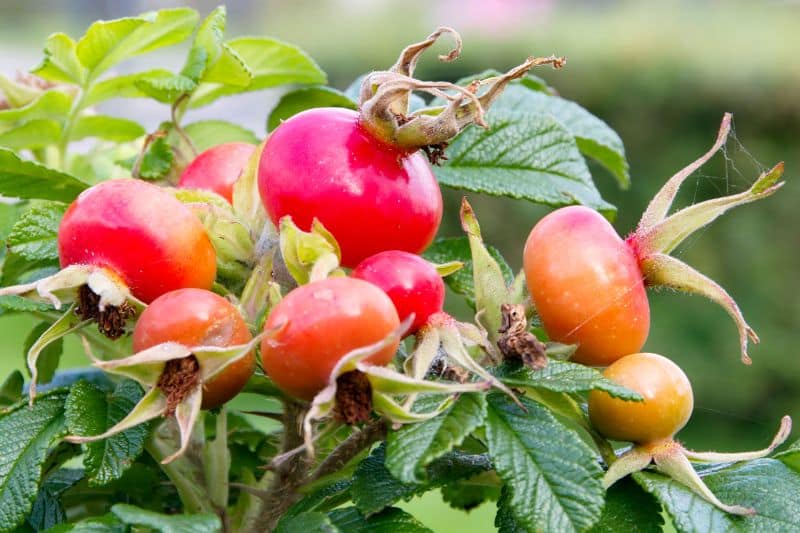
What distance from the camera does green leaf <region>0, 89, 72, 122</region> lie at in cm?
138

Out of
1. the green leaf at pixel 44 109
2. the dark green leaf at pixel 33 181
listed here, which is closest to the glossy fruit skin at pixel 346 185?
the dark green leaf at pixel 33 181

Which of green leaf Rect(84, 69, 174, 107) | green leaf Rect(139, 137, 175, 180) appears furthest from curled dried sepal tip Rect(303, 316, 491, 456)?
green leaf Rect(84, 69, 174, 107)

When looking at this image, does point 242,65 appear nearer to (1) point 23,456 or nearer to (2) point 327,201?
(2) point 327,201

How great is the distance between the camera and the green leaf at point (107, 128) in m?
1.53

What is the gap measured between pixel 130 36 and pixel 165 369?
0.68m

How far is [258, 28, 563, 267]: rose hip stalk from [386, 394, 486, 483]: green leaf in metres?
0.18

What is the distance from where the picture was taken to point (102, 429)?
992mm

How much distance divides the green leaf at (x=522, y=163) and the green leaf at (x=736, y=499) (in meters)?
0.44

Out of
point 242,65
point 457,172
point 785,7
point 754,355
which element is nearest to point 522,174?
point 457,172

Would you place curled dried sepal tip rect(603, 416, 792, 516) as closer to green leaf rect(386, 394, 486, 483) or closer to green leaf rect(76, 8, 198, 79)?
green leaf rect(386, 394, 486, 483)

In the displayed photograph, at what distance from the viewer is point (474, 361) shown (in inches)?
36.1

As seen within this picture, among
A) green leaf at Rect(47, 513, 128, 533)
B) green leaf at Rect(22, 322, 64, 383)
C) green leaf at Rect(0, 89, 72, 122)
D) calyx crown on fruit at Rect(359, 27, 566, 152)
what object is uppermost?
calyx crown on fruit at Rect(359, 27, 566, 152)

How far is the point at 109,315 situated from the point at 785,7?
340 inches

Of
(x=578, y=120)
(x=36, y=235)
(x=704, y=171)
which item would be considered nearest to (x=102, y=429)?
(x=36, y=235)
